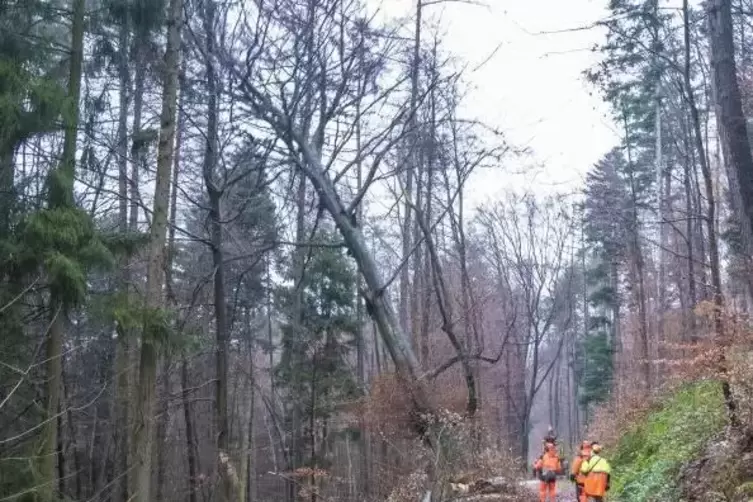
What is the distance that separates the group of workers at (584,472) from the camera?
12.1 m

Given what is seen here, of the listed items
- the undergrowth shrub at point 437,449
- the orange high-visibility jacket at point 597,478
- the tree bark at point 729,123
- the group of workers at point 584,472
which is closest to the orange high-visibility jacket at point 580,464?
the group of workers at point 584,472

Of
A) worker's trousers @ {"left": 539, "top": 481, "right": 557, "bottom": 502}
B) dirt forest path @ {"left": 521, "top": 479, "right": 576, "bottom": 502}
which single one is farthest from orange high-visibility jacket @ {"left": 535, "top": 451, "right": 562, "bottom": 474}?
dirt forest path @ {"left": 521, "top": 479, "right": 576, "bottom": 502}

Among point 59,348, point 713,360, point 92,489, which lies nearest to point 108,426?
point 92,489

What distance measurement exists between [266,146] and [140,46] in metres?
3.09

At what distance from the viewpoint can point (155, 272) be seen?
10.9m

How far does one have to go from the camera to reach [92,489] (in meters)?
22.0

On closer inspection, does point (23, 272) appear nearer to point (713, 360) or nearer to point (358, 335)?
point (713, 360)

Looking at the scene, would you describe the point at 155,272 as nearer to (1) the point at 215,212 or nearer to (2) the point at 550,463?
(1) the point at 215,212

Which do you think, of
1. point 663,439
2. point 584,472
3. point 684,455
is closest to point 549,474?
point 584,472

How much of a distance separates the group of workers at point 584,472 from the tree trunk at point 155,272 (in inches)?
274

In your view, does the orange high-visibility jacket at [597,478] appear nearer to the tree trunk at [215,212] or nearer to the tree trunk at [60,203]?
the tree trunk at [215,212]

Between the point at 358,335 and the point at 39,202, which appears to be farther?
the point at 358,335

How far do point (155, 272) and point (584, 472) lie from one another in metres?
7.69

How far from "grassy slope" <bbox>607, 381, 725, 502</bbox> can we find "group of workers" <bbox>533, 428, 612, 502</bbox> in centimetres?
57
